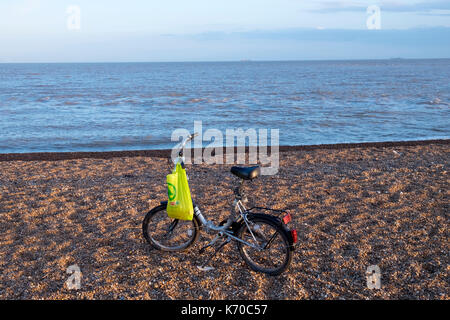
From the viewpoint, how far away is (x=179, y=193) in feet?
17.3

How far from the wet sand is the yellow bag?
0.83 m

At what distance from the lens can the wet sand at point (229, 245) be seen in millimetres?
4965

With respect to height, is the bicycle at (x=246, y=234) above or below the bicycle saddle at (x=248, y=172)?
below

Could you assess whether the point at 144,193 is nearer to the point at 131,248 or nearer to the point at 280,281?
the point at 131,248

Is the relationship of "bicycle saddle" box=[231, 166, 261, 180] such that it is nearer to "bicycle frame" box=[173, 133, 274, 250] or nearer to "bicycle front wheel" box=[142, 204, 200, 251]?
"bicycle frame" box=[173, 133, 274, 250]

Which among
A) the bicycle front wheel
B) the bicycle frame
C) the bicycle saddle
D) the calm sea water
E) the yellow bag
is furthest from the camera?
the calm sea water

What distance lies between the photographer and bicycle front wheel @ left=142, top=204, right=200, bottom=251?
577 cm

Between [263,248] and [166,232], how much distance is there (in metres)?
1.76

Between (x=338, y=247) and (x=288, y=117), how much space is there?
794 inches

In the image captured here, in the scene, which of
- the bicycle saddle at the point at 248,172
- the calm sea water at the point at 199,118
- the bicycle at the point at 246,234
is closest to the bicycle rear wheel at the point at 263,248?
the bicycle at the point at 246,234

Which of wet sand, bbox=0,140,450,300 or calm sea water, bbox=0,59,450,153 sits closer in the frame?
wet sand, bbox=0,140,450,300

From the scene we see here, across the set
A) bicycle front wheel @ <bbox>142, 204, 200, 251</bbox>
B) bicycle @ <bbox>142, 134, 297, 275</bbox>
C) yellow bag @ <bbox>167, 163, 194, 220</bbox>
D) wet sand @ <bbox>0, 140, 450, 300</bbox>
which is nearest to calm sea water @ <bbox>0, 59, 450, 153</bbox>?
wet sand @ <bbox>0, 140, 450, 300</bbox>

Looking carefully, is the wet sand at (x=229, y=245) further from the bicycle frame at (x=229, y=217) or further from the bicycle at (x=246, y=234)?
the bicycle frame at (x=229, y=217)

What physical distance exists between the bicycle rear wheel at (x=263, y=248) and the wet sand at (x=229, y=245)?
0.16 metres
